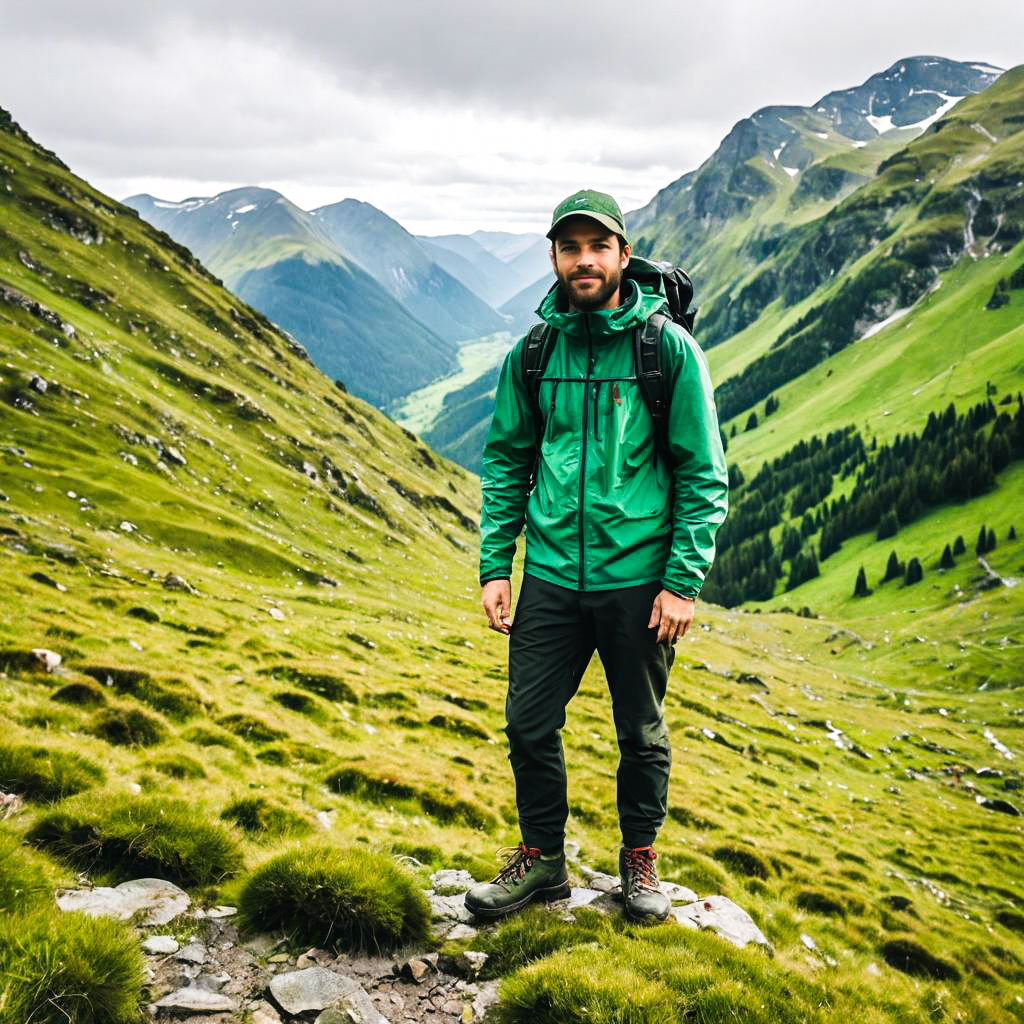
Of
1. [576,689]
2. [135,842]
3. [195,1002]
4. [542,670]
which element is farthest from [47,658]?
[576,689]

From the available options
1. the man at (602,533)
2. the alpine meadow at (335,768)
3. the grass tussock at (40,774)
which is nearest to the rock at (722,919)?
the alpine meadow at (335,768)

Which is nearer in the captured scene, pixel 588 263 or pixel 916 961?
pixel 588 263

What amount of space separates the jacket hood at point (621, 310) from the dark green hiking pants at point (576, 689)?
8.54 ft

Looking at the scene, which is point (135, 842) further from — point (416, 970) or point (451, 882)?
point (451, 882)

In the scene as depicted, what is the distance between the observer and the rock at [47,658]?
13531 mm

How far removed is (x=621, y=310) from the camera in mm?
6844

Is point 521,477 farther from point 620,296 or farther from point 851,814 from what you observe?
point 851,814

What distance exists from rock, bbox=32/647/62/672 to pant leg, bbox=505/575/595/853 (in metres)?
11.0

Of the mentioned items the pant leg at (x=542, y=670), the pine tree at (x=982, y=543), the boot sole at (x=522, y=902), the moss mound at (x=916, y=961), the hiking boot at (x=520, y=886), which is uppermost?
the pant leg at (x=542, y=670)

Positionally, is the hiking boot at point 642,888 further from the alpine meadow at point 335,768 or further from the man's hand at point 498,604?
the man's hand at point 498,604

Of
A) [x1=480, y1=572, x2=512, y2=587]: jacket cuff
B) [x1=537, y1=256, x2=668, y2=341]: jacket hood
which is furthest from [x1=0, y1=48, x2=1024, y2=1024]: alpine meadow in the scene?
[x1=537, y1=256, x2=668, y2=341]: jacket hood

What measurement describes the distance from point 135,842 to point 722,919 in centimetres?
682

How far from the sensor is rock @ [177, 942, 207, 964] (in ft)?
19.5

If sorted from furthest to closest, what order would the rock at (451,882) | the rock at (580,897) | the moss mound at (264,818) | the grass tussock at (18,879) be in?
the moss mound at (264,818), the rock at (451,882), the rock at (580,897), the grass tussock at (18,879)
